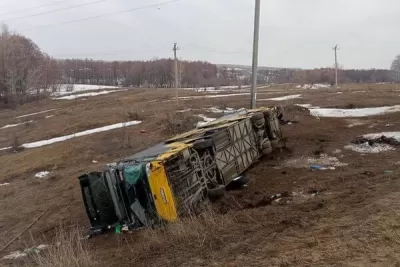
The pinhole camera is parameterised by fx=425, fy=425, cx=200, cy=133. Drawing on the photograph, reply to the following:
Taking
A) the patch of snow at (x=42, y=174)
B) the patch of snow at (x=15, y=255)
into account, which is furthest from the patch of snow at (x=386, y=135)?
the patch of snow at (x=42, y=174)

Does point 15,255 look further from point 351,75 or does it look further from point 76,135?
point 351,75

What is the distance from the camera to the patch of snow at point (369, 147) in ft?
45.0

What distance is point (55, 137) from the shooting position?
28078 mm

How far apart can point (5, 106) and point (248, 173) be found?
62.0m

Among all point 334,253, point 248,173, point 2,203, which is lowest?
point 2,203

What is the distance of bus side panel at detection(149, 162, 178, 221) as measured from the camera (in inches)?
326

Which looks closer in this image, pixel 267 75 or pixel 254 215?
pixel 254 215

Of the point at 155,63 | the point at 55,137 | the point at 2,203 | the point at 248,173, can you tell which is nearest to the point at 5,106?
the point at 55,137

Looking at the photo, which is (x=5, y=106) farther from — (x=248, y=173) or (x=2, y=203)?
(x=248, y=173)

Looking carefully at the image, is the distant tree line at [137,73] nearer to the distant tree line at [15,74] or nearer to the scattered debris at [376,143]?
the distant tree line at [15,74]

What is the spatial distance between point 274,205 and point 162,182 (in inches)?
90.5

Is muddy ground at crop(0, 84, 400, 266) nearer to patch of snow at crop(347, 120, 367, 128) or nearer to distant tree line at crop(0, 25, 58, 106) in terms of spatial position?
patch of snow at crop(347, 120, 367, 128)

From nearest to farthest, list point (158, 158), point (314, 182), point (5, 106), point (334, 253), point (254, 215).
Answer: point (334, 253)
point (254, 215)
point (158, 158)
point (314, 182)
point (5, 106)

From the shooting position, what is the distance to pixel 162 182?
8367mm
